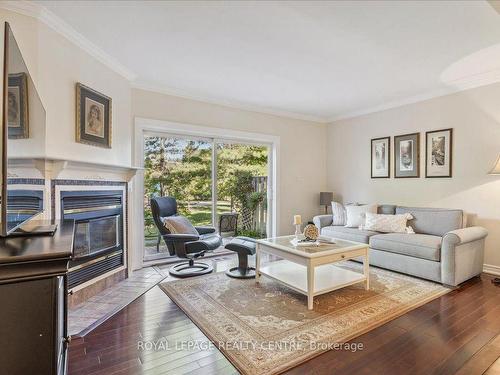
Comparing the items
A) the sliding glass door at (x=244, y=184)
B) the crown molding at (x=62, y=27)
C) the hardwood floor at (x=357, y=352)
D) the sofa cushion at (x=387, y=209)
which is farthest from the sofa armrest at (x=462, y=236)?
the crown molding at (x=62, y=27)

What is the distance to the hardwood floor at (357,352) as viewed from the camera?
70.4 inches

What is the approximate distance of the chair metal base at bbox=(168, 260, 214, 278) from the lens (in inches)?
139

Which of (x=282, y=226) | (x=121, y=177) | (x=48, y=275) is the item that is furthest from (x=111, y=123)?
(x=282, y=226)

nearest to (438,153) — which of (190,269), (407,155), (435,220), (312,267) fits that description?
(407,155)

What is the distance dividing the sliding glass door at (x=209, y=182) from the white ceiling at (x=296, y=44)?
2.85ft

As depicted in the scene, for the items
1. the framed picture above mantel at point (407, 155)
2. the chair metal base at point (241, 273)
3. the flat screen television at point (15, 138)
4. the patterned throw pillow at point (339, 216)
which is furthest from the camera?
the patterned throw pillow at point (339, 216)

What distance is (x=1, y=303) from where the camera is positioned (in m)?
0.83

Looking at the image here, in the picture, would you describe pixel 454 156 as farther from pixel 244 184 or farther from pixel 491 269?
pixel 244 184

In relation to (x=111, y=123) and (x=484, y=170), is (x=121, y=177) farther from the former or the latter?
(x=484, y=170)

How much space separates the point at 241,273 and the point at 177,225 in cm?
98

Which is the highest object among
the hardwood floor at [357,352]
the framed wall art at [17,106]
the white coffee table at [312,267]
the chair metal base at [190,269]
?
the framed wall art at [17,106]

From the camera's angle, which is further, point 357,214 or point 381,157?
point 381,157

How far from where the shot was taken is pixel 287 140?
5344mm

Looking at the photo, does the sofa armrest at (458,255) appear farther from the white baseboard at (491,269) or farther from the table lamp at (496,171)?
the white baseboard at (491,269)
